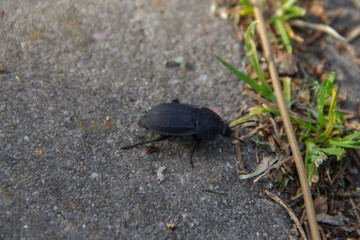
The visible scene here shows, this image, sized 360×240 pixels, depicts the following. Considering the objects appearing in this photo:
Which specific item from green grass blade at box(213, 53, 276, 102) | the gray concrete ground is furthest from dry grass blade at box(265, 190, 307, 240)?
green grass blade at box(213, 53, 276, 102)

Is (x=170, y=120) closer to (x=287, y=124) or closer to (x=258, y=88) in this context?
(x=258, y=88)

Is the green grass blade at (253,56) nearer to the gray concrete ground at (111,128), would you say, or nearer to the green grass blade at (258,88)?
the green grass blade at (258,88)

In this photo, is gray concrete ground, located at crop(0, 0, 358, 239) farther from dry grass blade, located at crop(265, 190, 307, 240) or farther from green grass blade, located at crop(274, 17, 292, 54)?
green grass blade, located at crop(274, 17, 292, 54)

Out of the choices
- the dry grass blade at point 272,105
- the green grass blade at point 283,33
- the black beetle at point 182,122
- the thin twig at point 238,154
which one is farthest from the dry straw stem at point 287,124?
the black beetle at point 182,122

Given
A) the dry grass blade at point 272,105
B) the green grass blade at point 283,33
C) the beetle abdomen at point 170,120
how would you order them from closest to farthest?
1. the beetle abdomen at point 170,120
2. the dry grass blade at point 272,105
3. the green grass blade at point 283,33

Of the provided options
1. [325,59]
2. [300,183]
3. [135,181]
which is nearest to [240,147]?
[300,183]

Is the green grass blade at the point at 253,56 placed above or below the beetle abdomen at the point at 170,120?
above

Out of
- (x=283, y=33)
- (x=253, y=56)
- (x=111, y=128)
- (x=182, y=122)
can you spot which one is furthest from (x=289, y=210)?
(x=283, y=33)
